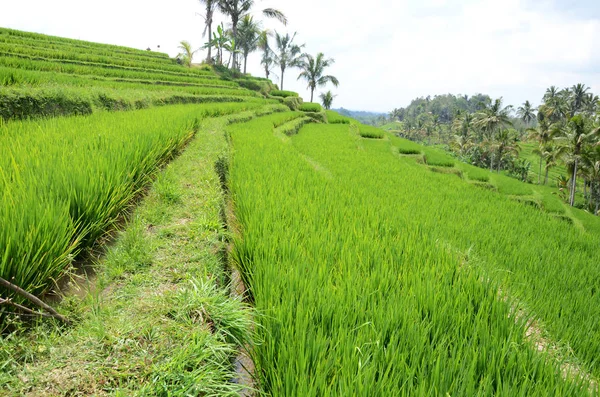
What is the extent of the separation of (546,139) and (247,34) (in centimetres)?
2790

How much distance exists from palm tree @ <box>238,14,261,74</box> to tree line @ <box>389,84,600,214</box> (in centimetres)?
2188

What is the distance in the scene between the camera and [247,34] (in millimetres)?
24391

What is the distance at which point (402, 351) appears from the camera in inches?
51.1

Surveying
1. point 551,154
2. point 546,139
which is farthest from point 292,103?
point 546,139

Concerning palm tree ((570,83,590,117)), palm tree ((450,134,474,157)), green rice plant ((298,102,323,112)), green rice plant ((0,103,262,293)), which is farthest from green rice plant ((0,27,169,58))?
palm tree ((570,83,590,117))

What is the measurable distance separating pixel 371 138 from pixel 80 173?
1237 cm

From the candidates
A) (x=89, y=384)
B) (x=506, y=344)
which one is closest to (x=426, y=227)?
(x=506, y=344)

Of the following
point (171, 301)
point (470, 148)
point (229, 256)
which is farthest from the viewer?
point (470, 148)

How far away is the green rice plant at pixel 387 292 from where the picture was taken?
1.14 meters

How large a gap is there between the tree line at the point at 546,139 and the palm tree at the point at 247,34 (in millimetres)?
21876

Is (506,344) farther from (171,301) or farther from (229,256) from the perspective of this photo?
(229,256)

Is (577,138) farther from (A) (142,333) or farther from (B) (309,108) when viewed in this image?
(A) (142,333)

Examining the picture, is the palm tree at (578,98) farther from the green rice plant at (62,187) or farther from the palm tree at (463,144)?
the green rice plant at (62,187)

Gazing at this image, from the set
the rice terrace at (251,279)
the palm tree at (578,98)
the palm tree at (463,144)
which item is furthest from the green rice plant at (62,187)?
the palm tree at (578,98)
